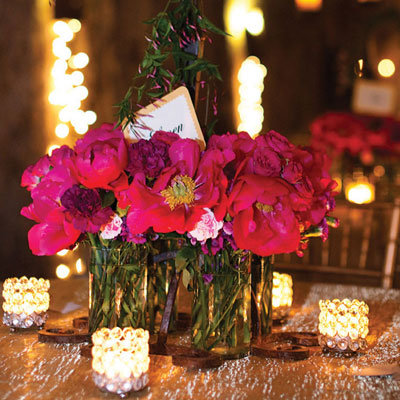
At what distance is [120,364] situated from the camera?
0.72 metres

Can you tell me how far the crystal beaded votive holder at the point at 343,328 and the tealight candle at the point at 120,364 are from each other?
1.04ft

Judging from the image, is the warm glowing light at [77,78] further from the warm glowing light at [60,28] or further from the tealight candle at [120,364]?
the tealight candle at [120,364]

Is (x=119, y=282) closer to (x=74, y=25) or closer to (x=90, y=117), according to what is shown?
(x=90, y=117)

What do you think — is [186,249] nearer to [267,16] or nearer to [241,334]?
[241,334]

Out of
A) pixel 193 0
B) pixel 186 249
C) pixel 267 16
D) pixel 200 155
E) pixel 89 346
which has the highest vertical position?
pixel 267 16

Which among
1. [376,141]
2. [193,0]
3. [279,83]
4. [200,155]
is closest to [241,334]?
[200,155]

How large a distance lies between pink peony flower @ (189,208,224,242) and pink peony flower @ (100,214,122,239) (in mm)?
106

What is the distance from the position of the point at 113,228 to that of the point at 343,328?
1.17ft

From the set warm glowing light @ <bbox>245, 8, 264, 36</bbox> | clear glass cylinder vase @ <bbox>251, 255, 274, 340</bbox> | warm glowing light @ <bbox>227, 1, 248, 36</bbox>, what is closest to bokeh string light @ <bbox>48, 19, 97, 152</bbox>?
warm glowing light @ <bbox>227, 1, 248, 36</bbox>

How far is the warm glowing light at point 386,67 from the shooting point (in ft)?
20.7

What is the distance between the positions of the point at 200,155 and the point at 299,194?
0.14m

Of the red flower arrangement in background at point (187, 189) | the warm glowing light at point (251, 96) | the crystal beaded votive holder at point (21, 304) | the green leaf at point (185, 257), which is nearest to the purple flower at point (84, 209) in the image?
the red flower arrangement in background at point (187, 189)

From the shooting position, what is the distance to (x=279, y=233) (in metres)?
0.87

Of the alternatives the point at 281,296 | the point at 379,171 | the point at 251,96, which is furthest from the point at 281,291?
the point at 251,96
